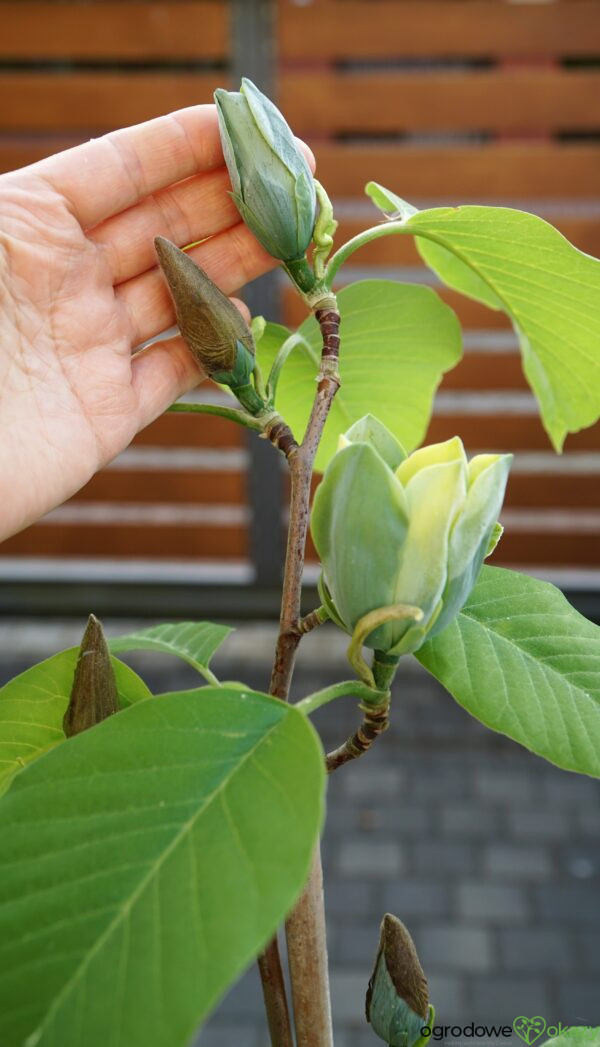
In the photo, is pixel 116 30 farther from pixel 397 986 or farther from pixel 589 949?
pixel 397 986

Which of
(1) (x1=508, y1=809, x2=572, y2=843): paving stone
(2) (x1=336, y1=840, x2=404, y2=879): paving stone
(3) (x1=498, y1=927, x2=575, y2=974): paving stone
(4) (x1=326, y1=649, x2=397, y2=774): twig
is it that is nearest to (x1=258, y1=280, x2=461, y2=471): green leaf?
(4) (x1=326, y1=649, x2=397, y2=774): twig

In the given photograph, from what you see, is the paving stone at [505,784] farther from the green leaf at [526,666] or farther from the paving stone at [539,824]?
the green leaf at [526,666]

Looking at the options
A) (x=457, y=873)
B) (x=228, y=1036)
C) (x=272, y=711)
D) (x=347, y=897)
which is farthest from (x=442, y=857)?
(x=272, y=711)

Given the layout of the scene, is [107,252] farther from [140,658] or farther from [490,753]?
[140,658]

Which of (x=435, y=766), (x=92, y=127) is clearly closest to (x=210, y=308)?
(x=435, y=766)

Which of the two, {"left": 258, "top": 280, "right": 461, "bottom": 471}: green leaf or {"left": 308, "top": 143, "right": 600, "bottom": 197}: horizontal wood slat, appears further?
{"left": 308, "top": 143, "right": 600, "bottom": 197}: horizontal wood slat

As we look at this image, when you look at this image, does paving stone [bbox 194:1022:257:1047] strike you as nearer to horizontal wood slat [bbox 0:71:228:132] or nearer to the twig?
the twig

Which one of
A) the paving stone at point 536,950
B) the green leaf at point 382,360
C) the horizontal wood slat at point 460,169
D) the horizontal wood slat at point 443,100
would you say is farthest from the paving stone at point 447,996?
the horizontal wood slat at point 443,100
